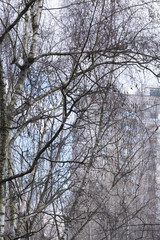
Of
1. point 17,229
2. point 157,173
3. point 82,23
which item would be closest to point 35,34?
point 82,23

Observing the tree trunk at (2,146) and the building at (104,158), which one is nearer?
the tree trunk at (2,146)

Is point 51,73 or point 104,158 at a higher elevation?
point 51,73

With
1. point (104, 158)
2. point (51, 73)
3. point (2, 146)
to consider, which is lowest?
point (2, 146)

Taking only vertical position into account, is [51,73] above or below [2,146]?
above

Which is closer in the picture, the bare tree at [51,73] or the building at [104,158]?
the bare tree at [51,73]

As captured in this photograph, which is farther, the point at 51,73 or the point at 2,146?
the point at 51,73

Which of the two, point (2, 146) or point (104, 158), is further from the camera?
point (104, 158)

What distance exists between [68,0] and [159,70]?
2.21 m

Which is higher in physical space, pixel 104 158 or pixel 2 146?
pixel 104 158

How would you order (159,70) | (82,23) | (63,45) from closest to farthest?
1. (159,70)
2. (82,23)
3. (63,45)

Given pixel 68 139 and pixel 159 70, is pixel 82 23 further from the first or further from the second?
pixel 68 139

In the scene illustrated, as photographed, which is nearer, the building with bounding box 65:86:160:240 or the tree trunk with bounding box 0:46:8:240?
the tree trunk with bounding box 0:46:8:240

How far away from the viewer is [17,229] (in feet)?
15.8

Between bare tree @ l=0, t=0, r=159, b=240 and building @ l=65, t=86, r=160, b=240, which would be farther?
building @ l=65, t=86, r=160, b=240
